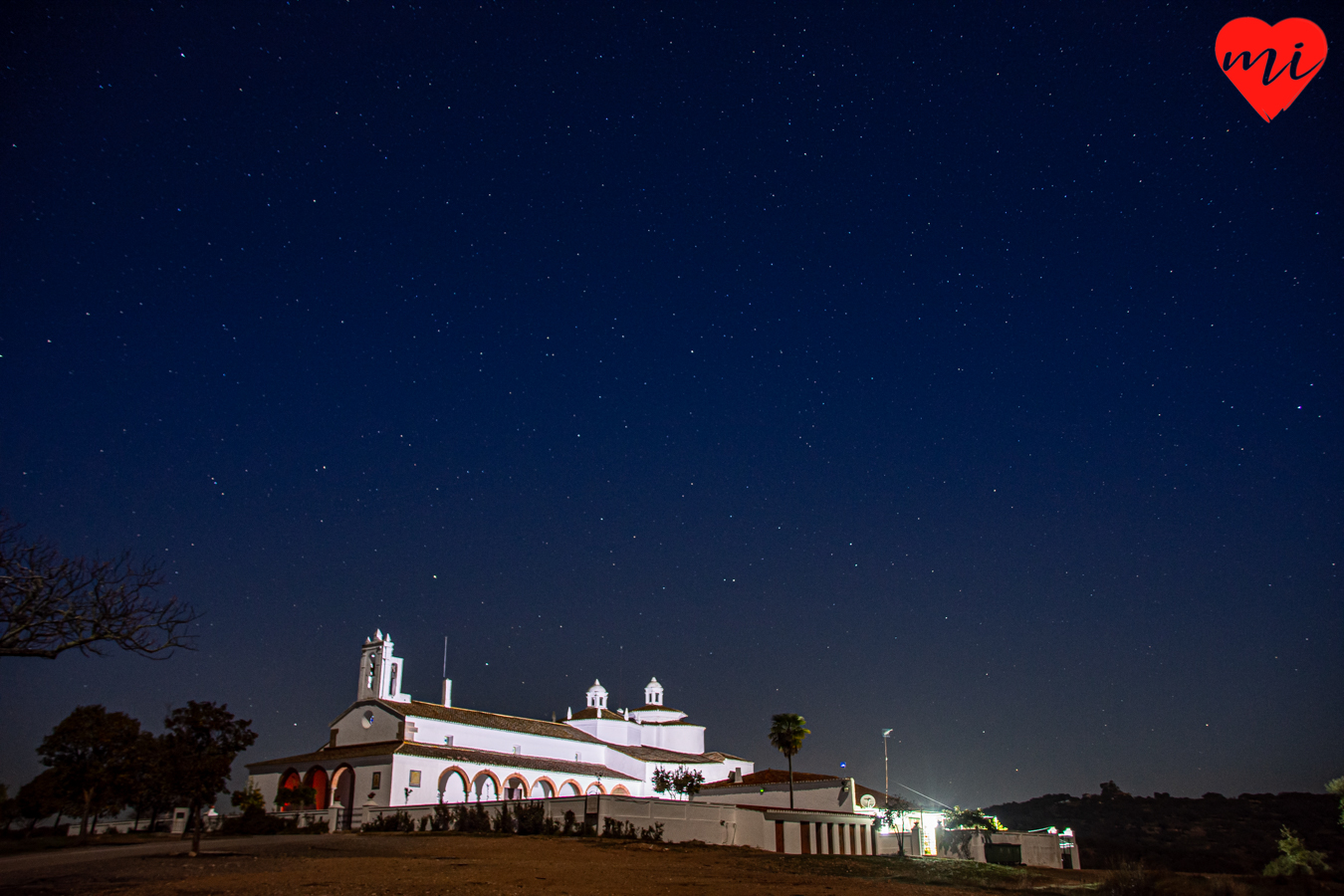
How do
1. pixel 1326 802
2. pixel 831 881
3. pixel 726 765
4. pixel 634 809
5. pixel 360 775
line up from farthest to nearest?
pixel 1326 802 → pixel 726 765 → pixel 360 775 → pixel 634 809 → pixel 831 881

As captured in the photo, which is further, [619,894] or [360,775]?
[360,775]

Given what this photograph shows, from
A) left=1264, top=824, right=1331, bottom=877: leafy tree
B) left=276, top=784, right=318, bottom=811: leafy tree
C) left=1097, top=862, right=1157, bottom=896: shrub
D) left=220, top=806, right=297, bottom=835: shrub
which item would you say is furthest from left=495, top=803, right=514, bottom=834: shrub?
left=1264, top=824, right=1331, bottom=877: leafy tree

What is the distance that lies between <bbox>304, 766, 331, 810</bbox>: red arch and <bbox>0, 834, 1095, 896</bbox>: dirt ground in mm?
24690

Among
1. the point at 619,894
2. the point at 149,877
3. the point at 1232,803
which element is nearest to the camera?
the point at 619,894

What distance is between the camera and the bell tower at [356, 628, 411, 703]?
56.6 m

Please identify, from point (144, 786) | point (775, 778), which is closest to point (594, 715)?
point (775, 778)

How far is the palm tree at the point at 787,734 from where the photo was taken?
58.0m

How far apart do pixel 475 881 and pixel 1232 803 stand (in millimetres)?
135278

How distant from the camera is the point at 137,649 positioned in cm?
1528

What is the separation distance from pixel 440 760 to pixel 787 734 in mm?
23651

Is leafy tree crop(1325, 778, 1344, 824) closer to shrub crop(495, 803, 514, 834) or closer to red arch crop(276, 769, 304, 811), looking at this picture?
shrub crop(495, 803, 514, 834)

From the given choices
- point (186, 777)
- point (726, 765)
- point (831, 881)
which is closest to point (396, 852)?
point (186, 777)

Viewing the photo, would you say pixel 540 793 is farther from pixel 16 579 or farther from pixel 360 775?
pixel 16 579

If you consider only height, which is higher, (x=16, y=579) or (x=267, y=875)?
(x=16, y=579)
